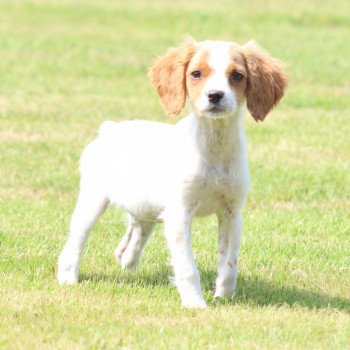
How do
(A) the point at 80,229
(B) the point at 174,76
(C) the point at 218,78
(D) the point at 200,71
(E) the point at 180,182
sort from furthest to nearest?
(A) the point at 80,229
(B) the point at 174,76
(E) the point at 180,182
(D) the point at 200,71
(C) the point at 218,78

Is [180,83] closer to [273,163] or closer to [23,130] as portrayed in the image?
[273,163]

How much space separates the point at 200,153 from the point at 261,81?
0.62 metres

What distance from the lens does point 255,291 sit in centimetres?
772

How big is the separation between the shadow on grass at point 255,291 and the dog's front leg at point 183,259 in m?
0.23

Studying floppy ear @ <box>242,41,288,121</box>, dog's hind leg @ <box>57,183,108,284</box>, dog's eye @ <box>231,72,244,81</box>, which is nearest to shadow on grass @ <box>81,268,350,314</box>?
dog's hind leg @ <box>57,183,108,284</box>

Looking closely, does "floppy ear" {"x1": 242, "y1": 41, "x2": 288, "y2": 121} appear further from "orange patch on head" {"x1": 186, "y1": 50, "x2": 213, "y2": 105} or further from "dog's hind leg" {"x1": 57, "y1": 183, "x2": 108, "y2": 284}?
"dog's hind leg" {"x1": 57, "y1": 183, "x2": 108, "y2": 284}

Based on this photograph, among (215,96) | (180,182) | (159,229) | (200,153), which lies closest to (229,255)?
(180,182)

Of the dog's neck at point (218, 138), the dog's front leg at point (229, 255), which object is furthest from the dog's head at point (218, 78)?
the dog's front leg at point (229, 255)

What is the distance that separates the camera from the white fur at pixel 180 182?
7238 millimetres

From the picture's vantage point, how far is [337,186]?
11516mm

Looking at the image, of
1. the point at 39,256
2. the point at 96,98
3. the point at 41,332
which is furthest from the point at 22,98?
the point at 41,332

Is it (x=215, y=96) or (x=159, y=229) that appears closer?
(x=215, y=96)

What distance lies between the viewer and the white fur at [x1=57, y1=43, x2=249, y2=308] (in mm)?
7238

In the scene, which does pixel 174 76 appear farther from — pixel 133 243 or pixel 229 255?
pixel 133 243
